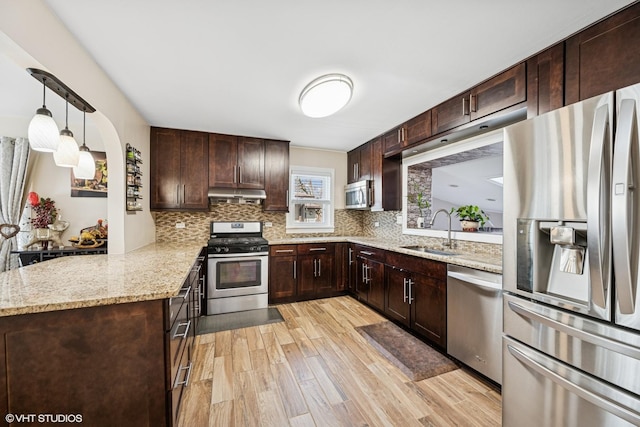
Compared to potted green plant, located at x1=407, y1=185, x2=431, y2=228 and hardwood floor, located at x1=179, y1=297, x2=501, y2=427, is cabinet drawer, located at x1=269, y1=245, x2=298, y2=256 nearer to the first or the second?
hardwood floor, located at x1=179, y1=297, x2=501, y2=427

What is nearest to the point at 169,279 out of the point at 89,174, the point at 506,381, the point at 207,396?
the point at 207,396

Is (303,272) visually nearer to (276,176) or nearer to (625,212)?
(276,176)

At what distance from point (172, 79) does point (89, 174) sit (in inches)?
44.8

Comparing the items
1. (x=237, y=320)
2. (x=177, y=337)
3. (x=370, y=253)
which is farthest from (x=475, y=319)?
(x=237, y=320)

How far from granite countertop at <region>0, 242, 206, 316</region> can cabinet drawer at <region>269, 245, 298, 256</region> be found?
5.22 ft

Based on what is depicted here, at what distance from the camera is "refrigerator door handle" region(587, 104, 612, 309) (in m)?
1.04

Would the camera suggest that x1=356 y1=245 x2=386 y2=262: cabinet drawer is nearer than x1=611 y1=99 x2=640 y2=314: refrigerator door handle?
No

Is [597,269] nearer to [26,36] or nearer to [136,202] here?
[26,36]

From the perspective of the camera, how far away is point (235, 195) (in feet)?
11.8

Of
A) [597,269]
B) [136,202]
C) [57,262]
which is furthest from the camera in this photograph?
[136,202]

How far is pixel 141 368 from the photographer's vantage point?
124 cm

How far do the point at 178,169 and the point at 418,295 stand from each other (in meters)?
3.40

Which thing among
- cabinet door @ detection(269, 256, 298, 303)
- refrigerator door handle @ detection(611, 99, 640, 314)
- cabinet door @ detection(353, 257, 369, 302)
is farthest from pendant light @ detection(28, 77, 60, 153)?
cabinet door @ detection(353, 257, 369, 302)

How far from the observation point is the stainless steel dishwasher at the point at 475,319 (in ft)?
6.07
